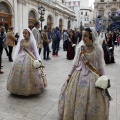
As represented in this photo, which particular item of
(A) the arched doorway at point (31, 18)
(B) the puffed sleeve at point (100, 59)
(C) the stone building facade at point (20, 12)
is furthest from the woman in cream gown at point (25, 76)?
(A) the arched doorway at point (31, 18)

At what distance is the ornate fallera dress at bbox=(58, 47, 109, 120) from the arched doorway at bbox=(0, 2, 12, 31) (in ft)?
53.6

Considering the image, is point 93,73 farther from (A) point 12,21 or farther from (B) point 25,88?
(A) point 12,21

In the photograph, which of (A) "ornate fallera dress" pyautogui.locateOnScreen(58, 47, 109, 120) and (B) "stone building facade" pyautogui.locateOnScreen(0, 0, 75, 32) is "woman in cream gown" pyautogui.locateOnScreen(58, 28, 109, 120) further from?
(B) "stone building facade" pyautogui.locateOnScreen(0, 0, 75, 32)

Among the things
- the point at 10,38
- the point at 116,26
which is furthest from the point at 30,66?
the point at 116,26

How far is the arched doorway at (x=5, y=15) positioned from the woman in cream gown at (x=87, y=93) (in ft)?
53.5

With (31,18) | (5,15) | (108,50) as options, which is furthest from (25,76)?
(31,18)

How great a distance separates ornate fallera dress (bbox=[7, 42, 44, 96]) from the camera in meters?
4.59

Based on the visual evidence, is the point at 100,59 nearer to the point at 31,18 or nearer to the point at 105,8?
the point at 31,18

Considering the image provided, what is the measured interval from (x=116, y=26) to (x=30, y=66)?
59.4 feet

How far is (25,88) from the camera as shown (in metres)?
4.57

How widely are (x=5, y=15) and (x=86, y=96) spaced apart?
671 inches

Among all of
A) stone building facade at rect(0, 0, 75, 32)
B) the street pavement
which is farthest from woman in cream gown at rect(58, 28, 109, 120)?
stone building facade at rect(0, 0, 75, 32)

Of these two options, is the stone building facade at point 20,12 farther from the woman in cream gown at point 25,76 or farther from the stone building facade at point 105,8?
the stone building facade at point 105,8

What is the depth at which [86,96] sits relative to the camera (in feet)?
10.0
